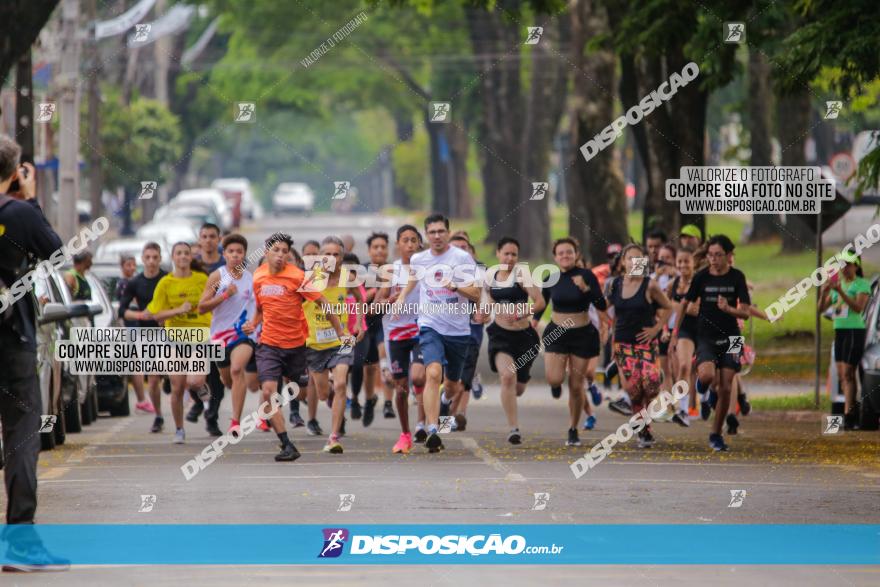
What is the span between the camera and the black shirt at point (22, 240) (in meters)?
9.55

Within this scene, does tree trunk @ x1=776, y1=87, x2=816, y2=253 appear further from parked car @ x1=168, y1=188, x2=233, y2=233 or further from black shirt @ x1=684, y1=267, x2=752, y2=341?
black shirt @ x1=684, y1=267, x2=752, y2=341

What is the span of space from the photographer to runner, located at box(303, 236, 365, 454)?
6815 mm

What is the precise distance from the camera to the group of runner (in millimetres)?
16172

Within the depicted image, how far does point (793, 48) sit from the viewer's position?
18.8 m

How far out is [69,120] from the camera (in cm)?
3284

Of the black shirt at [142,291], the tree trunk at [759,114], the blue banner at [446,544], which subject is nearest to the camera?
the blue banner at [446,544]

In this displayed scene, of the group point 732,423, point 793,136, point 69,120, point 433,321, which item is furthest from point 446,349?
point 793,136

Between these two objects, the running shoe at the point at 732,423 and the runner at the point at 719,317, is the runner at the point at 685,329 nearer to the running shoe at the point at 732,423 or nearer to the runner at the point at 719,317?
the running shoe at the point at 732,423

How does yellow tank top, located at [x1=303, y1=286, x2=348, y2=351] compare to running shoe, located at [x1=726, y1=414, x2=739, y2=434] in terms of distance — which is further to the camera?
running shoe, located at [x1=726, y1=414, x2=739, y2=434]

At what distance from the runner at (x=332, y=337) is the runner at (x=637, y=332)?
245 cm

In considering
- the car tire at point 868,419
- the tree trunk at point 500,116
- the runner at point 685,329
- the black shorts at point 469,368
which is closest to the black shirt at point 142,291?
the black shorts at point 469,368

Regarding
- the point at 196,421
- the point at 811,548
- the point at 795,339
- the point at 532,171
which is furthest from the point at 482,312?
the point at 532,171

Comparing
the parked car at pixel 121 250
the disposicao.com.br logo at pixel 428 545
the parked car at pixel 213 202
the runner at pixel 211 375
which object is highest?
the parked car at pixel 213 202

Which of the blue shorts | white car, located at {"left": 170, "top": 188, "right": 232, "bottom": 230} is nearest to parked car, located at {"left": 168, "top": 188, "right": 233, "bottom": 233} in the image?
white car, located at {"left": 170, "top": 188, "right": 232, "bottom": 230}
